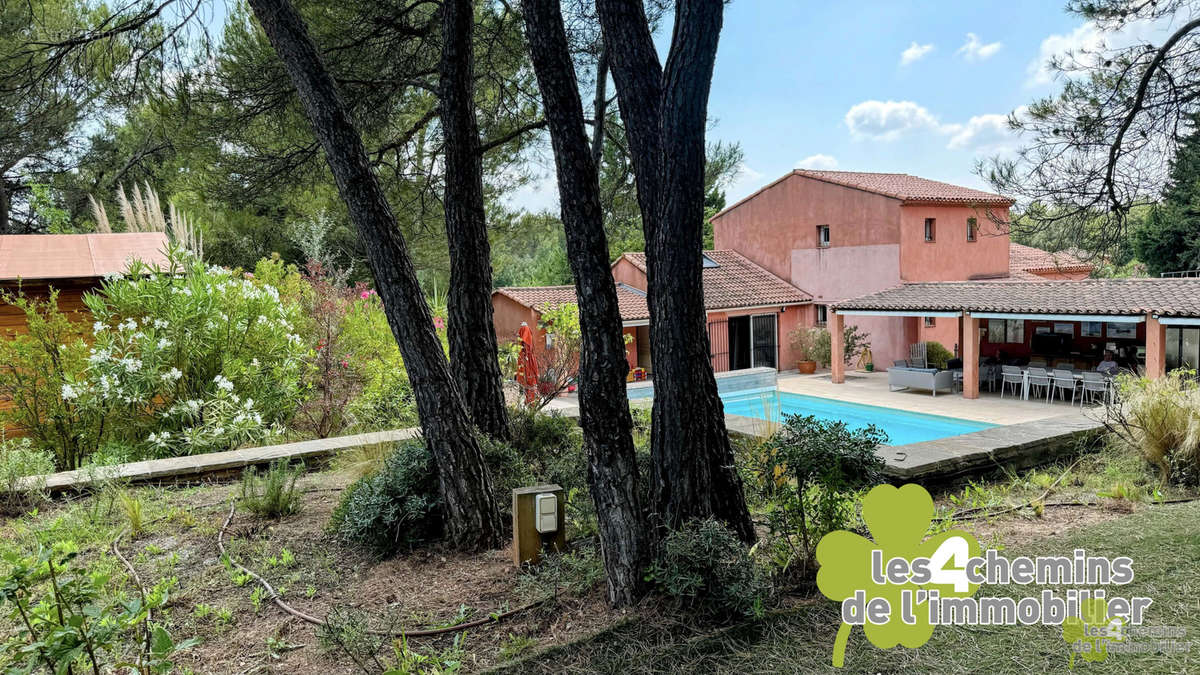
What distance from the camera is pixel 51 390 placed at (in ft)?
19.4

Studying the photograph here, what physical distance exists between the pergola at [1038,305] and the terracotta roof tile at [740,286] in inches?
105

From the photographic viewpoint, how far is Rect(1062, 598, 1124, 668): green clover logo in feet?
7.77

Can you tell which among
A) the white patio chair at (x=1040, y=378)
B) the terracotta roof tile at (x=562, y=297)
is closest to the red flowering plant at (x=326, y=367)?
the terracotta roof tile at (x=562, y=297)

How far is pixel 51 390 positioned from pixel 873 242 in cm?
1924

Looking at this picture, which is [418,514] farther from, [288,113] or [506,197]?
[506,197]

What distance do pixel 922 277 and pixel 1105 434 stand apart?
52.8 ft

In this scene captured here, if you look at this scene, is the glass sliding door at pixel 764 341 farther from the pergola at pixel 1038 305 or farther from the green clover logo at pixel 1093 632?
the green clover logo at pixel 1093 632

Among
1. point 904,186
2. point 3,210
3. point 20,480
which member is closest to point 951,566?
point 20,480

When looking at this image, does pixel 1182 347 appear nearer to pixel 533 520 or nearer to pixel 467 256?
pixel 467 256

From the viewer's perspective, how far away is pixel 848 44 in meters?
7.67

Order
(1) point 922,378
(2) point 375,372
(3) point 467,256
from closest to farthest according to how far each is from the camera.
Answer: (3) point 467,256 → (2) point 375,372 → (1) point 922,378

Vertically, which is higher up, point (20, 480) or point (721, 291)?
point (721, 291)

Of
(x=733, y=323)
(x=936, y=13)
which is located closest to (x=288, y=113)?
(x=936, y=13)

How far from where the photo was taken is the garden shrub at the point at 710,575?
9.07ft
